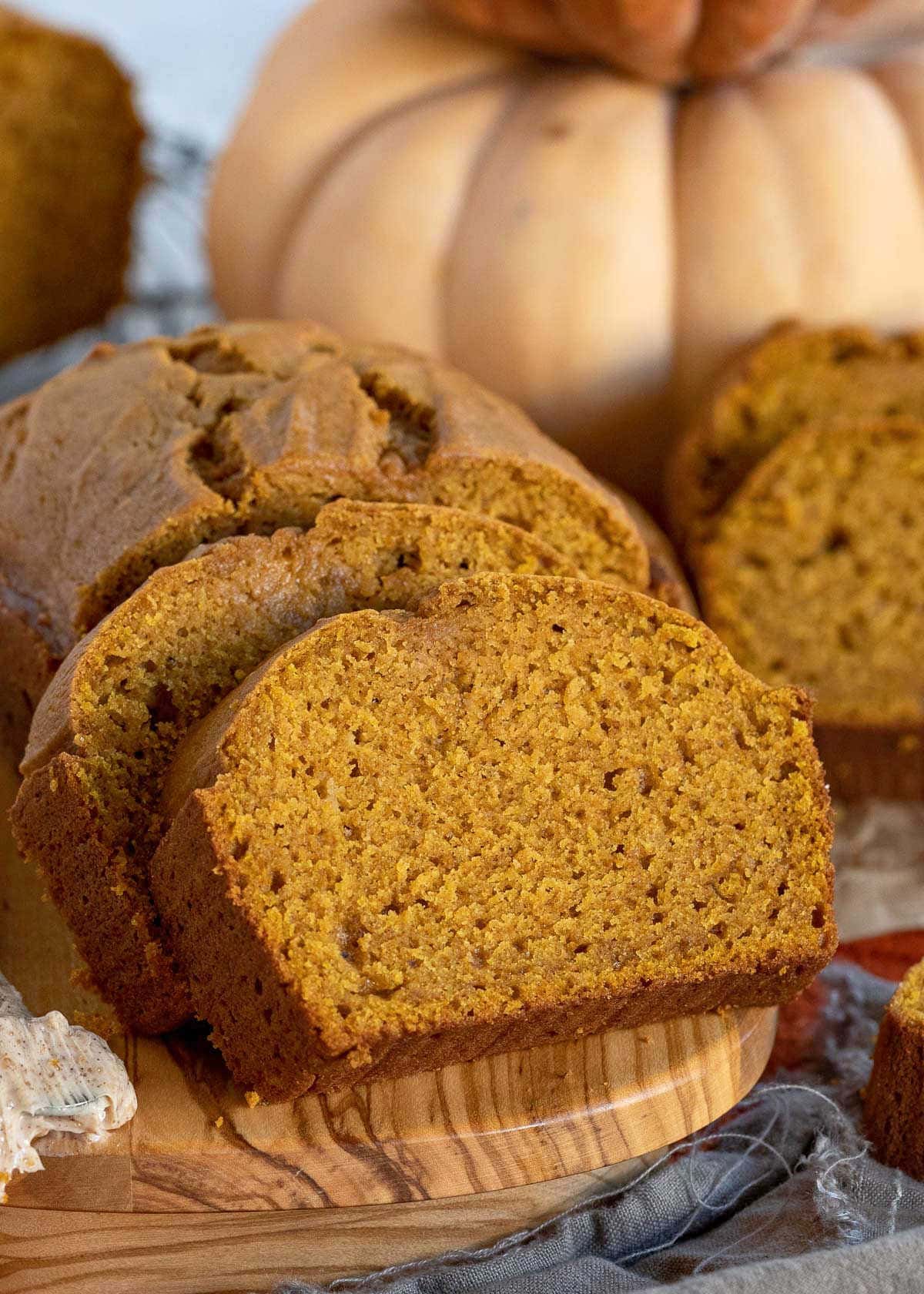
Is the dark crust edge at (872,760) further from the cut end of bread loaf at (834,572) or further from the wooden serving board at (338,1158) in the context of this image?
the wooden serving board at (338,1158)

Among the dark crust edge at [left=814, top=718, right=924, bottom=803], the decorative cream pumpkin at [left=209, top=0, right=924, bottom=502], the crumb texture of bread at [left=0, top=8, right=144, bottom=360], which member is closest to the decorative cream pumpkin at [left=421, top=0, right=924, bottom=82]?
the decorative cream pumpkin at [left=209, top=0, right=924, bottom=502]

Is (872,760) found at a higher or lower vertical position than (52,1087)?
lower

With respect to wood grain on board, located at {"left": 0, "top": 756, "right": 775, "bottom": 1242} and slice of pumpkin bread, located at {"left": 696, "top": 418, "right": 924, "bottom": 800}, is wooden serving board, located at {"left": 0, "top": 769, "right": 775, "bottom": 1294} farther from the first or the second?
slice of pumpkin bread, located at {"left": 696, "top": 418, "right": 924, "bottom": 800}

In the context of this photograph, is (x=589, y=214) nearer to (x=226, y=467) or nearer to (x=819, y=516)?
(x=819, y=516)

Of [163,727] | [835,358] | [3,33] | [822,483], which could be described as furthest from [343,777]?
[3,33]

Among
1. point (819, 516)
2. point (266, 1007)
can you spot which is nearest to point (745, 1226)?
point (266, 1007)

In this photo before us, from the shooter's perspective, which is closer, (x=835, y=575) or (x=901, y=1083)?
(x=901, y=1083)

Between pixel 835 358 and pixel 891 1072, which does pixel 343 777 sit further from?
pixel 835 358
